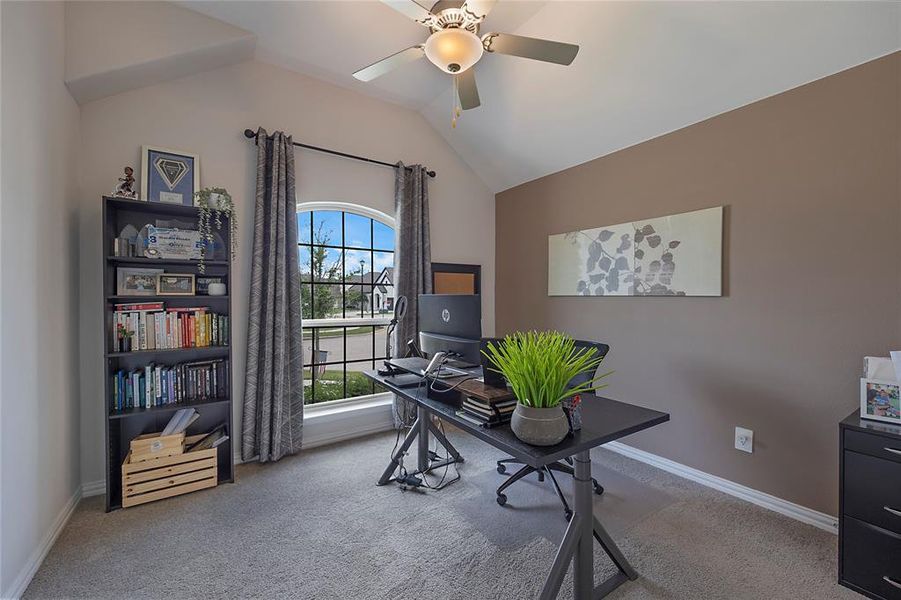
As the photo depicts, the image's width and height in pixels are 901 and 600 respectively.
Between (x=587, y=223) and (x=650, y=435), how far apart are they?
71.0 inches

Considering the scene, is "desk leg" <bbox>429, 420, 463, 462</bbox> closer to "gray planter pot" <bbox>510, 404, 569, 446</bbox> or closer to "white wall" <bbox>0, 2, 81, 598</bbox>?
"gray planter pot" <bbox>510, 404, 569, 446</bbox>

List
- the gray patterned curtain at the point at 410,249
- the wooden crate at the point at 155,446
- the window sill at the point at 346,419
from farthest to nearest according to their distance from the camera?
1. the gray patterned curtain at the point at 410,249
2. the window sill at the point at 346,419
3. the wooden crate at the point at 155,446

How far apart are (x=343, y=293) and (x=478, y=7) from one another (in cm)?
245

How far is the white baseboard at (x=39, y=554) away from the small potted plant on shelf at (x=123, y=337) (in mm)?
902

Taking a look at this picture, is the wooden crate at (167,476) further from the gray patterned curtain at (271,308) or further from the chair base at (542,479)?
the chair base at (542,479)

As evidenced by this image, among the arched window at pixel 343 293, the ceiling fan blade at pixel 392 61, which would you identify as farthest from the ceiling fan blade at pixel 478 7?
the arched window at pixel 343 293

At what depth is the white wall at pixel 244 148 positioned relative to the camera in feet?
7.84

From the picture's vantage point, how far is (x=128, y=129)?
2.46m

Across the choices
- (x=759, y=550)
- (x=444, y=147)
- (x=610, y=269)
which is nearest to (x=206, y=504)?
(x=759, y=550)

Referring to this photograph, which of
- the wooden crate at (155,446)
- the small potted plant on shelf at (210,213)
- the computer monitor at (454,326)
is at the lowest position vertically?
the wooden crate at (155,446)

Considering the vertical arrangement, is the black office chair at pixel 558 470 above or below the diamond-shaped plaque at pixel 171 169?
below

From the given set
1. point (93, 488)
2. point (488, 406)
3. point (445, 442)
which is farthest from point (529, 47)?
point (93, 488)

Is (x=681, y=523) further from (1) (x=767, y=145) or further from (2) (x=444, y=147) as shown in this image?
(2) (x=444, y=147)

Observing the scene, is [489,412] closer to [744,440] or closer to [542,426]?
[542,426]
